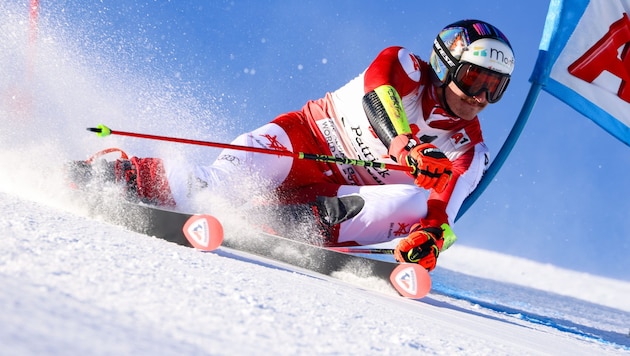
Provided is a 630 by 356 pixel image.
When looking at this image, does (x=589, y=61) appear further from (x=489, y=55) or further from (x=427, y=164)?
(x=427, y=164)

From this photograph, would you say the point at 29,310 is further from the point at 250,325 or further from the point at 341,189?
the point at 341,189

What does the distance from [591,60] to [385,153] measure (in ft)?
7.23

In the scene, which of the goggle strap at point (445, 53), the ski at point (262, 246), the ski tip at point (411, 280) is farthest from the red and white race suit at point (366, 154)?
the ski tip at point (411, 280)

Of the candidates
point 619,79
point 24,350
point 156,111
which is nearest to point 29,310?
point 24,350

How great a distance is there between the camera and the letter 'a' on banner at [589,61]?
456cm

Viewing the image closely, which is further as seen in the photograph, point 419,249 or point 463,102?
point 463,102

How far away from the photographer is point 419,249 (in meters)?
3.01

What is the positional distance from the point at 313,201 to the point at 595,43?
279 centimetres

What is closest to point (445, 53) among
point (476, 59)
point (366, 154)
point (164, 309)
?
point (476, 59)

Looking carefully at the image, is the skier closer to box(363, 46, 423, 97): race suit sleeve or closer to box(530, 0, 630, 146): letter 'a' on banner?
box(363, 46, 423, 97): race suit sleeve

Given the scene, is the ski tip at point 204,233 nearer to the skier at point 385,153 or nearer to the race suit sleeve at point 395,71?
the skier at point 385,153

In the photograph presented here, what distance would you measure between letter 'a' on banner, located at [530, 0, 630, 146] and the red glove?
2137mm

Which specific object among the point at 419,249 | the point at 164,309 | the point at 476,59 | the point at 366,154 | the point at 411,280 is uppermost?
the point at 476,59

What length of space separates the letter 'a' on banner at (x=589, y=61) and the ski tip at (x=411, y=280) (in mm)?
2225
